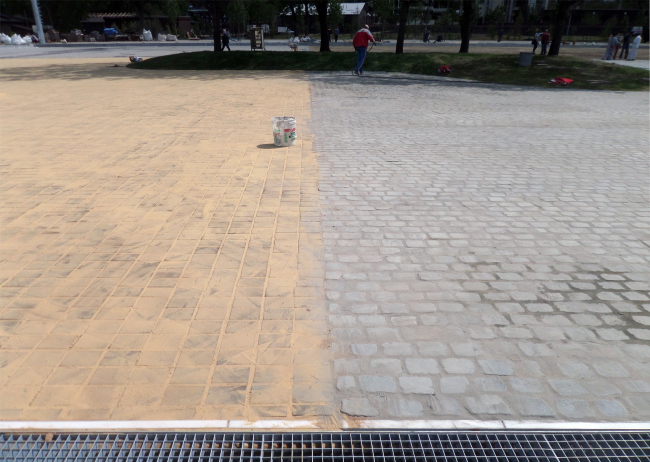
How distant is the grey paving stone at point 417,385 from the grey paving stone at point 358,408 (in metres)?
0.27

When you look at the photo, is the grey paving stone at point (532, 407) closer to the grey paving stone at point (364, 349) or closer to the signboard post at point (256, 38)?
the grey paving stone at point (364, 349)

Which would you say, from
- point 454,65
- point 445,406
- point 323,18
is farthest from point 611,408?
point 323,18

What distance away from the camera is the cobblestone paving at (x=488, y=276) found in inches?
117

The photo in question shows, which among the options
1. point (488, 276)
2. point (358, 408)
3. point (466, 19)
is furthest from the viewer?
point (466, 19)

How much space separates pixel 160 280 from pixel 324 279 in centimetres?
154

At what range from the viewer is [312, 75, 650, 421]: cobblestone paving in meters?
2.96

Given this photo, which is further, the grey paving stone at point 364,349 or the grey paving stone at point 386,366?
the grey paving stone at point 364,349

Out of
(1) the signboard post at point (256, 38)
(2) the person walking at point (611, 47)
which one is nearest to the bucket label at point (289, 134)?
(1) the signboard post at point (256, 38)

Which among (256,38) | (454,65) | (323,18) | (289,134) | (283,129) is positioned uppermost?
(323,18)

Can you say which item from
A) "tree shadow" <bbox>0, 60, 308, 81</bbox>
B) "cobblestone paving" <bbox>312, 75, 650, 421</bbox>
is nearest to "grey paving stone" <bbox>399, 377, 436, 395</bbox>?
"cobblestone paving" <bbox>312, 75, 650, 421</bbox>

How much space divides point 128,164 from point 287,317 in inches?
212

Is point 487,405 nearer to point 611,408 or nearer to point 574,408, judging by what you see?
point 574,408

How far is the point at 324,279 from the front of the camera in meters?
4.25

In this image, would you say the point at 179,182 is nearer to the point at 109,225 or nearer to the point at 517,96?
the point at 109,225
